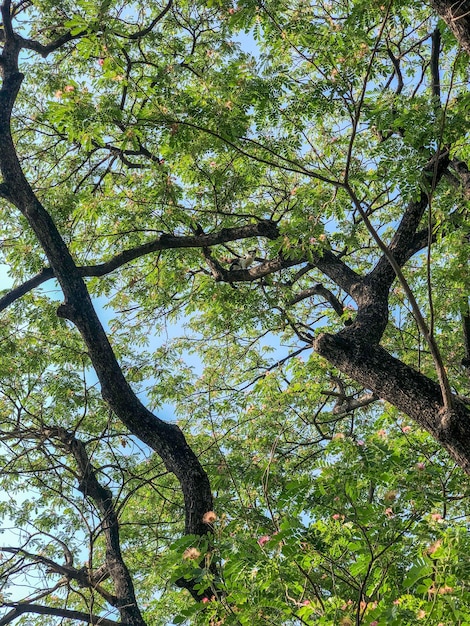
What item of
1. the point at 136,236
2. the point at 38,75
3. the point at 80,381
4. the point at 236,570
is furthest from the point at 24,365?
the point at 236,570

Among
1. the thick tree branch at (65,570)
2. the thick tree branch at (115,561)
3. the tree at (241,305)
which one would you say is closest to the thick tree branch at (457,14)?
the tree at (241,305)

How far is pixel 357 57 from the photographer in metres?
4.39

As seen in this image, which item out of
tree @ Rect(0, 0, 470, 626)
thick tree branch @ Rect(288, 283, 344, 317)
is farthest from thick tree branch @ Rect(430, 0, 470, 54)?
thick tree branch @ Rect(288, 283, 344, 317)

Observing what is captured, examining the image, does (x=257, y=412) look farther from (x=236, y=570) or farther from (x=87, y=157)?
(x=236, y=570)

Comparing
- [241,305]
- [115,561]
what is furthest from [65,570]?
[241,305]

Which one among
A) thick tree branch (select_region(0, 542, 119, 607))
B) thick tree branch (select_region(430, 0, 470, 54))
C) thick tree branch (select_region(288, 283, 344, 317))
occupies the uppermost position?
thick tree branch (select_region(288, 283, 344, 317))

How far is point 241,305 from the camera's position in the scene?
248 inches

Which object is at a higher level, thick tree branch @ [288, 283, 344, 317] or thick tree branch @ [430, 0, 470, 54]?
thick tree branch @ [288, 283, 344, 317]

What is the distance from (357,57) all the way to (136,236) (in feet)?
9.29

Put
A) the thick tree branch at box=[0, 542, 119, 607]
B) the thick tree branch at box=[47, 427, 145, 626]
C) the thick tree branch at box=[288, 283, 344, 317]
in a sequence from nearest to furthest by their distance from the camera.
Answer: the thick tree branch at box=[0, 542, 119, 607] → the thick tree branch at box=[47, 427, 145, 626] → the thick tree branch at box=[288, 283, 344, 317]

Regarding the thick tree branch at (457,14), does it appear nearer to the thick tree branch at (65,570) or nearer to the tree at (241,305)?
the tree at (241,305)

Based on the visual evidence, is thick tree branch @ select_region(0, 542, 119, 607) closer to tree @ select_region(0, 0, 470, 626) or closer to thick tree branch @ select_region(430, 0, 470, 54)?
tree @ select_region(0, 0, 470, 626)

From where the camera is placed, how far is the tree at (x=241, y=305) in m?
2.68

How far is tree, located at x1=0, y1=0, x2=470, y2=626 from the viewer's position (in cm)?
268
